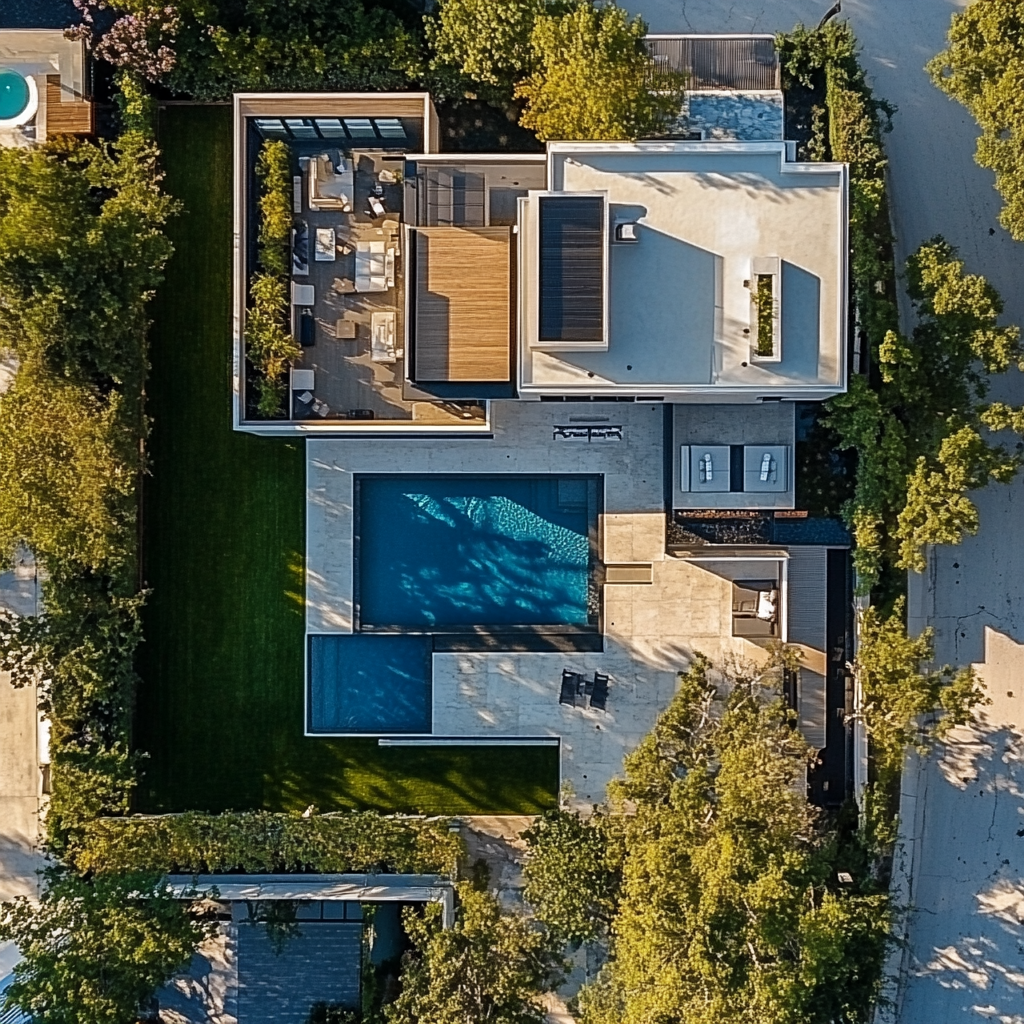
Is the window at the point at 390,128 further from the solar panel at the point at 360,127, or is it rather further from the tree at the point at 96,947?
the tree at the point at 96,947

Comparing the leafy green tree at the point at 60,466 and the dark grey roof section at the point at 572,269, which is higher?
the dark grey roof section at the point at 572,269

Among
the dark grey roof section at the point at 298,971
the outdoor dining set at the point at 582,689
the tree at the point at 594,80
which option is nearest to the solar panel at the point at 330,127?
the tree at the point at 594,80

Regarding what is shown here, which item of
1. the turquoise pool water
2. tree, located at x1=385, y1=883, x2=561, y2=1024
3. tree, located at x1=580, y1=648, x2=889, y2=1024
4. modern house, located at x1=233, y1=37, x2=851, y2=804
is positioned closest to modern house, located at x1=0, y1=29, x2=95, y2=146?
the turquoise pool water

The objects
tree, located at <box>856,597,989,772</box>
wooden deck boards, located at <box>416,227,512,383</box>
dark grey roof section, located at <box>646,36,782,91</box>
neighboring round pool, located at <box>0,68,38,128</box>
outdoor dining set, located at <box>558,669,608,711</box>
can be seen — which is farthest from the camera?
outdoor dining set, located at <box>558,669,608,711</box>

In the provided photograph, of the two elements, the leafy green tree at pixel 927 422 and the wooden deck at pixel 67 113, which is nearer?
the leafy green tree at pixel 927 422

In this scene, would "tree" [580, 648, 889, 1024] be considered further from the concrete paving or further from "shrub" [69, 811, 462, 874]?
the concrete paving

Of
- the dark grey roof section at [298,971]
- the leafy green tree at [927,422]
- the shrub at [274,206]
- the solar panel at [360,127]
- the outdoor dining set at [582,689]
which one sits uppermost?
the solar panel at [360,127]

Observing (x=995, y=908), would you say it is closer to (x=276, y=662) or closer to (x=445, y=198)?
(x=276, y=662)
